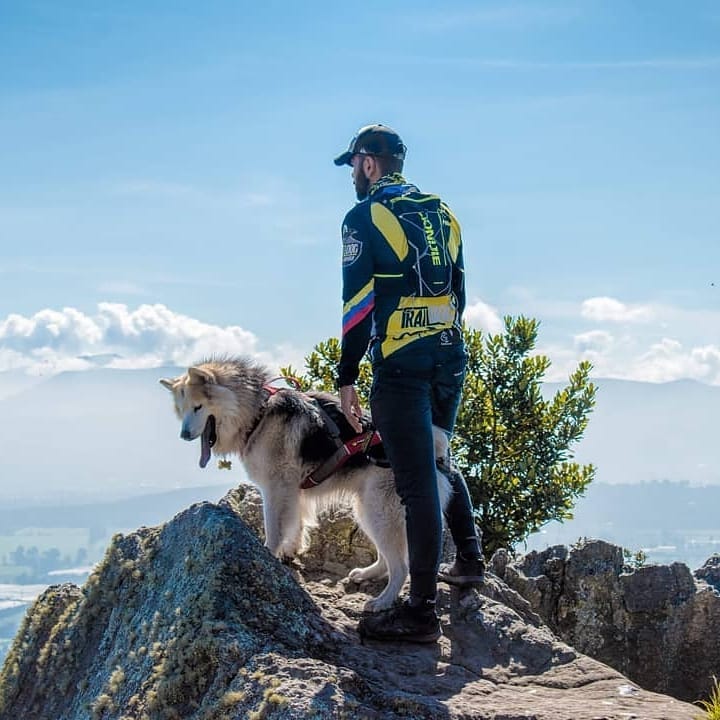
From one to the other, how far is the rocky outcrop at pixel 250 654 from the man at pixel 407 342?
51cm

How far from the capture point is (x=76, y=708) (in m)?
6.76

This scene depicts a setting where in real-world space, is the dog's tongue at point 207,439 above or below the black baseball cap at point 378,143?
below

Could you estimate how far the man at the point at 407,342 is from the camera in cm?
669

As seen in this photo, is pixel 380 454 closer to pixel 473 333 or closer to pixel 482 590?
pixel 482 590

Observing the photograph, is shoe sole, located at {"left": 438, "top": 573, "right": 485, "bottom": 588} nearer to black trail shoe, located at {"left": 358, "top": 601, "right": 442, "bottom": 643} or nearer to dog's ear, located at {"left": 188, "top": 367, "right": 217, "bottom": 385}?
black trail shoe, located at {"left": 358, "top": 601, "right": 442, "bottom": 643}

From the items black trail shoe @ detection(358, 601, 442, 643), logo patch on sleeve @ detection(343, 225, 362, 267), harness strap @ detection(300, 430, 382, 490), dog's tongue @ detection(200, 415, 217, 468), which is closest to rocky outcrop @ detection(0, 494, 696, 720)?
black trail shoe @ detection(358, 601, 442, 643)

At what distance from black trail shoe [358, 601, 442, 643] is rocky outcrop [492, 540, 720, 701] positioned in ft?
9.30

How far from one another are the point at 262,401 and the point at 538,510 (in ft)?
18.3

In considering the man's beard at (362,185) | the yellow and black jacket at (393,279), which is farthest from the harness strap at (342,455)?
the man's beard at (362,185)

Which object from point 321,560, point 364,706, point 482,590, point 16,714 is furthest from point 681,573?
point 16,714

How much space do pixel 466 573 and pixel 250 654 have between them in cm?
250

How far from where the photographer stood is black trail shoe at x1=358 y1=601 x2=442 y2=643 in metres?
6.79

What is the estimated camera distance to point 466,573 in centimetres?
780

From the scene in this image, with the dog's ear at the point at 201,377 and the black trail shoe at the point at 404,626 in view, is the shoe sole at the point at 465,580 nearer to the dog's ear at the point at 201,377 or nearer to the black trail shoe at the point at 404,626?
the black trail shoe at the point at 404,626
